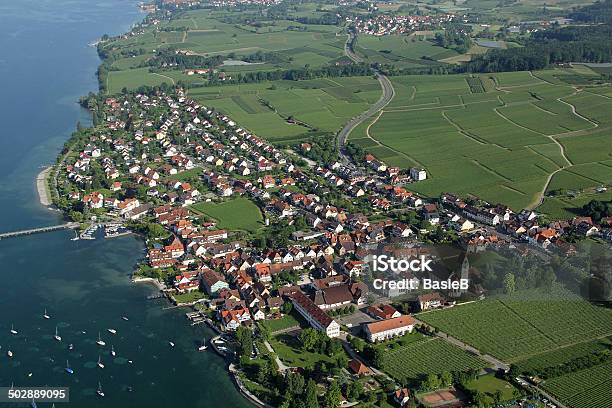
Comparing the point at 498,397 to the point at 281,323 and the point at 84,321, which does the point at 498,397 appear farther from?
the point at 84,321

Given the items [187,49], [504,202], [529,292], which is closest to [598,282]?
[529,292]

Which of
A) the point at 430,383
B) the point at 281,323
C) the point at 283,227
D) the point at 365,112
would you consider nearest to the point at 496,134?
the point at 365,112

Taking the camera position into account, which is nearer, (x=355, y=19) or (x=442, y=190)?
(x=442, y=190)

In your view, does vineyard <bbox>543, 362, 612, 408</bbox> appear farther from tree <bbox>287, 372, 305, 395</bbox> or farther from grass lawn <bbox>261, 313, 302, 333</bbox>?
grass lawn <bbox>261, 313, 302, 333</bbox>

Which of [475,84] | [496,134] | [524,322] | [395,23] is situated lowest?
A: [524,322]

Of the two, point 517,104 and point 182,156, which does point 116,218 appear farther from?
point 517,104

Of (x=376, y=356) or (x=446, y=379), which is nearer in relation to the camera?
(x=446, y=379)

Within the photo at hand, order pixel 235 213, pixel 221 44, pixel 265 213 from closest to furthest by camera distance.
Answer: pixel 265 213
pixel 235 213
pixel 221 44
